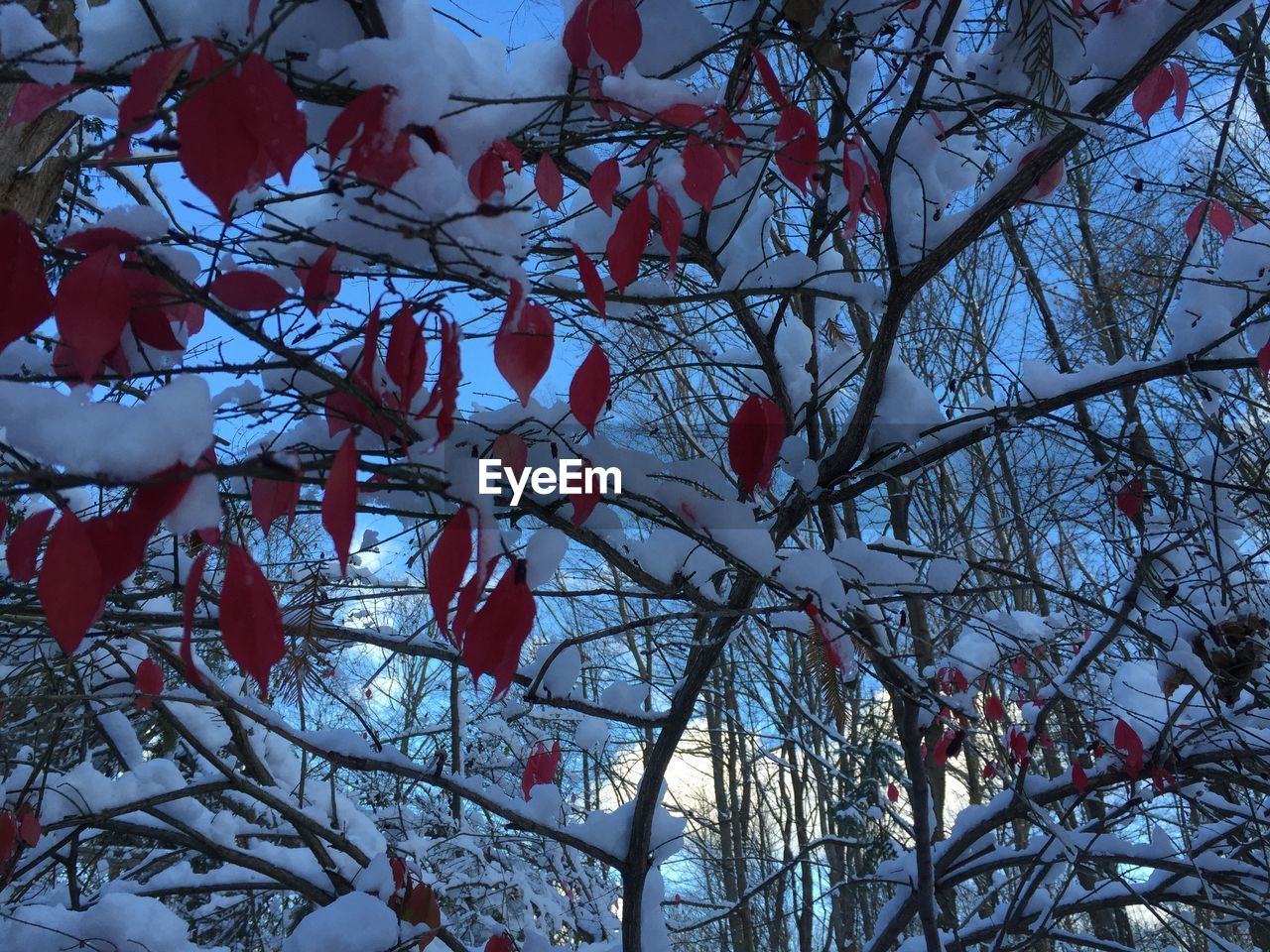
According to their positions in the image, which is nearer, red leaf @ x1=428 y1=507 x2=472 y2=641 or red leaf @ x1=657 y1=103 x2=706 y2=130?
red leaf @ x1=428 y1=507 x2=472 y2=641

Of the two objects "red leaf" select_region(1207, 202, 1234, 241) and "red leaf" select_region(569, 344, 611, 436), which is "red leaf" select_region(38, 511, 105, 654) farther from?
"red leaf" select_region(1207, 202, 1234, 241)

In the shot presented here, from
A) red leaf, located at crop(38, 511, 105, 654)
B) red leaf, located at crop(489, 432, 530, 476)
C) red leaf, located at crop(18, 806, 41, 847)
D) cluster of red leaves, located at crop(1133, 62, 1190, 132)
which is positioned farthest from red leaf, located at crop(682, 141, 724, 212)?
red leaf, located at crop(18, 806, 41, 847)

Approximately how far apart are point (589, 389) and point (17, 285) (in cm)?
62

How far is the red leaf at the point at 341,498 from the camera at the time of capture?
705 millimetres

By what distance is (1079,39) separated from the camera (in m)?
1.44

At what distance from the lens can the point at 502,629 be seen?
920 millimetres

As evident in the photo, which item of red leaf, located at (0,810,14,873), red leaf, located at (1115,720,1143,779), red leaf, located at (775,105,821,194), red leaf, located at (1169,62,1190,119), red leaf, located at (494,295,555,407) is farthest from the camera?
red leaf, located at (1115,720,1143,779)

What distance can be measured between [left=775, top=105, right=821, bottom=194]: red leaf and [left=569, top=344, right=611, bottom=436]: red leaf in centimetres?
53

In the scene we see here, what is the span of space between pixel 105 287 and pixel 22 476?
0.25m

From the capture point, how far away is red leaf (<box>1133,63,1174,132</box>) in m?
1.61

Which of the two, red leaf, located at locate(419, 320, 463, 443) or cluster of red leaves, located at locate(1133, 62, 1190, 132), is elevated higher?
cluster of red leaves, located at locate(1133, 62, 1190, 132)

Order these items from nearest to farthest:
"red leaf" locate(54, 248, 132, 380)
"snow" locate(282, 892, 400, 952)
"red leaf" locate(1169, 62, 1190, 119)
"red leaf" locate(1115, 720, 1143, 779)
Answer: "red leaf" locate(54, 248, 132, 380) < "snow" locate(282, 892, 400, 952) < "red leaf" locate(1169, 62, 1190, 119) < "red leaf" locate(1115, 720, 1143, 779)

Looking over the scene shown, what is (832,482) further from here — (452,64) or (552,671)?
(452,64)

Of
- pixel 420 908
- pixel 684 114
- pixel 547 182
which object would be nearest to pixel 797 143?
pixel 684 114
